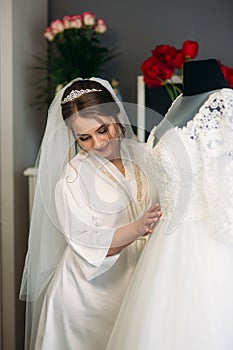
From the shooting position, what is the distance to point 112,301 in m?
1.77

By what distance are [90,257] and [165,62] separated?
0.99 metres

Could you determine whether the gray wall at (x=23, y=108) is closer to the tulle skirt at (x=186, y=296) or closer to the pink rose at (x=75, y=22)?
the pink rose at (x=75, y=22)

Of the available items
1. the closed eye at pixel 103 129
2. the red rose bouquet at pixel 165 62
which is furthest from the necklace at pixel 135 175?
the red rose bouquet at pixel 165 62

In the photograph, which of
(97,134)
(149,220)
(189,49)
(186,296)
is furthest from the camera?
(189,49)

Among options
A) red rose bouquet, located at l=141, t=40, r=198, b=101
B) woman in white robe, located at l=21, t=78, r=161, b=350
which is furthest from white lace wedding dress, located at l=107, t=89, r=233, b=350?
red rose bouquet, located at l=141, t=40, r=198, b=101

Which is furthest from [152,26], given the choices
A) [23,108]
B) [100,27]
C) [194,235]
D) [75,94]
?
[194,235]

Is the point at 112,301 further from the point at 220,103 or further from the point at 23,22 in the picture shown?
the point at 23,22

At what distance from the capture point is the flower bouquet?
7.94 ft

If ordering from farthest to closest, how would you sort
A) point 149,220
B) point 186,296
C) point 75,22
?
point 75,22 → point 149,220 → point 186,296

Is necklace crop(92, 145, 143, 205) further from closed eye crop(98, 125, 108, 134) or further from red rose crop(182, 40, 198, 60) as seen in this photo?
red rose crop(182, 40, 198, 60)

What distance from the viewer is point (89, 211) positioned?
170 cm

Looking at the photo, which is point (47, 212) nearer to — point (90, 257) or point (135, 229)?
point (90, 257)

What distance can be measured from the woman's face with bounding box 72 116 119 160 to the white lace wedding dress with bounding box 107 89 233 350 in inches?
8.7

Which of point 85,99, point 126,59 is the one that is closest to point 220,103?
point 85,99
